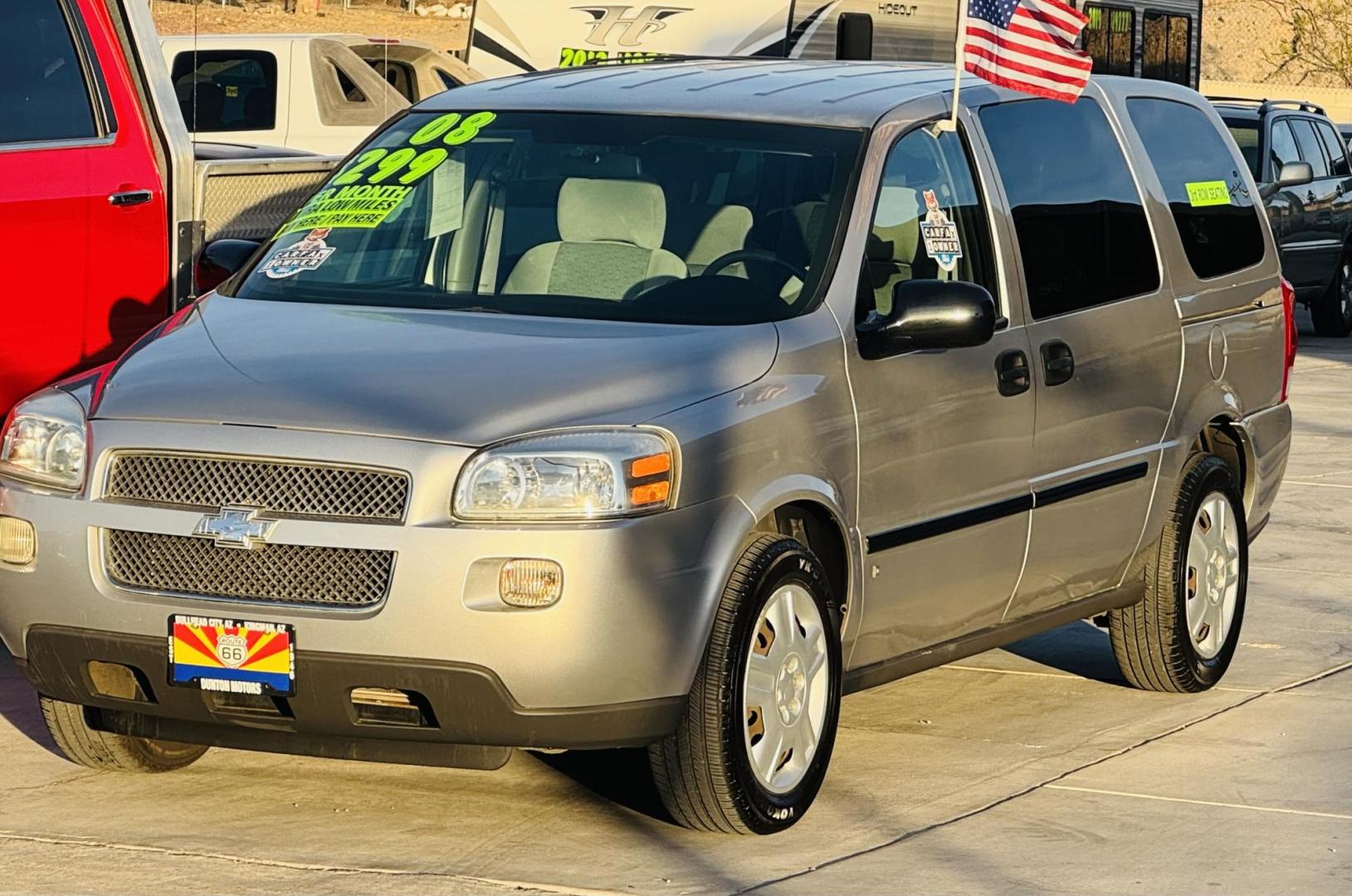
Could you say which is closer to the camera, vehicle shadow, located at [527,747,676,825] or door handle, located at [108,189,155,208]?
vehicle shadow, located at [527,747,676,825]

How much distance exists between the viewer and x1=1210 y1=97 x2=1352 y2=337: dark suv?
772 inches

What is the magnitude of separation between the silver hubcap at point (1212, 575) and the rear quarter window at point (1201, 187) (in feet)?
2.48

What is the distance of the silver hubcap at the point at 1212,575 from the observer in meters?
7.60

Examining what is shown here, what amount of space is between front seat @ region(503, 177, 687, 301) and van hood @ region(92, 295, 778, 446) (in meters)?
0.23

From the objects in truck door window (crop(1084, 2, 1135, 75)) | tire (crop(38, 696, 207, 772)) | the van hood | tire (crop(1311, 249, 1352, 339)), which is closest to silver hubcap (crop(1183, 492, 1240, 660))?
the van hood

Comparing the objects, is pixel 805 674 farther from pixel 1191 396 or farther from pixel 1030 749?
pixel 1191 396

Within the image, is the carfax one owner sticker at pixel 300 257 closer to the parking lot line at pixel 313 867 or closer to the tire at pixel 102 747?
the tire at pixel 102 747

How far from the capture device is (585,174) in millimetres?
6449

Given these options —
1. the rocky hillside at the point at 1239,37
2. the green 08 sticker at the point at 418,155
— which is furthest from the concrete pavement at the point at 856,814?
the rocky hillside at the point at 1239,37

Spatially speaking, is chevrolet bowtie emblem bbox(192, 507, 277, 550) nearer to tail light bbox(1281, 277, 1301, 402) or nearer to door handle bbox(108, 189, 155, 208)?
door handle bbox(108, 189, 155, 208)

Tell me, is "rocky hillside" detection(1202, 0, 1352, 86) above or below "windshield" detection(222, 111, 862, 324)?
below

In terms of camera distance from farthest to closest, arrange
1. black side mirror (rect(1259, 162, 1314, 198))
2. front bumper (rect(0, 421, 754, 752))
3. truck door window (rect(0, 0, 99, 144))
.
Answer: black side mirror (rect(1259, 162, 1314, 198)) → truck door window (rect(0, 0, 99, 144)) → front bumper (rect(0, 421, 754, 752))

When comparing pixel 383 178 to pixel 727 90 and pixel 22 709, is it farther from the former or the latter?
pixel 22 709

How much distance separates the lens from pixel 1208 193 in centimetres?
793
